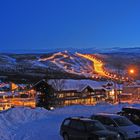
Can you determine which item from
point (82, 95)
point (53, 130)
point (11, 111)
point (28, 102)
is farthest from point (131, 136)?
point (82, 95)

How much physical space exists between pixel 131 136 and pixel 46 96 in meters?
58.8

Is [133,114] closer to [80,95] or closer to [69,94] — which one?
Result: [69,94]

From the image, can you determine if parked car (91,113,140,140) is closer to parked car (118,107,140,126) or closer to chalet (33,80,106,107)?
parked car (118,107,140,126)

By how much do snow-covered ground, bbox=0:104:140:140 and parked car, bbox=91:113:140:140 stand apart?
3041mm

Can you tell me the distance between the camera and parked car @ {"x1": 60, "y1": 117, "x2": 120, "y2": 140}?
22255 millimetres

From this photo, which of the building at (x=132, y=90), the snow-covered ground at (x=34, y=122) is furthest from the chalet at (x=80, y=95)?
the snow-covered ground at (x=34, y=122)

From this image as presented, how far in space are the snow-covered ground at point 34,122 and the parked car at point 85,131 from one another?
2150mm

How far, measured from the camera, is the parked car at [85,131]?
22.3 meters

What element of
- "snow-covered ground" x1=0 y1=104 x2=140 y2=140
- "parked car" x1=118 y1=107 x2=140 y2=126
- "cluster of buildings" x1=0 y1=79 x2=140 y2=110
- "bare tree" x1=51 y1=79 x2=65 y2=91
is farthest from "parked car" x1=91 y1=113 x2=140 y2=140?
"bare tree" x1=51 y1=79 x2=65 y2=91

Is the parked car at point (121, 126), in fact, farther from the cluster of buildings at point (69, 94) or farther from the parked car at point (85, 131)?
the cluster of buildings at point (69, 94)

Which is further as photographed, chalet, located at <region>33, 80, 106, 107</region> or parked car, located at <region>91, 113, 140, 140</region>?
chalet, located at <region>33, 80, 106, 107</region>

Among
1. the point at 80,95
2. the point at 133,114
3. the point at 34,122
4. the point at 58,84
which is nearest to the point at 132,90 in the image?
the point at 80,95

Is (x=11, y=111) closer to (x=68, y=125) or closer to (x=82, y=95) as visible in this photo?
(x=68, y=125)

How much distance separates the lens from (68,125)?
24.6 metres
